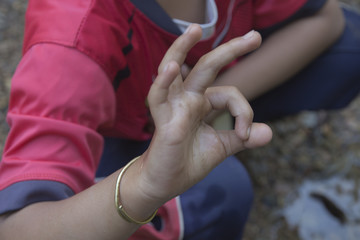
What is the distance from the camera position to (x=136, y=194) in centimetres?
53

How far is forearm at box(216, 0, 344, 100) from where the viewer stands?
1021mm

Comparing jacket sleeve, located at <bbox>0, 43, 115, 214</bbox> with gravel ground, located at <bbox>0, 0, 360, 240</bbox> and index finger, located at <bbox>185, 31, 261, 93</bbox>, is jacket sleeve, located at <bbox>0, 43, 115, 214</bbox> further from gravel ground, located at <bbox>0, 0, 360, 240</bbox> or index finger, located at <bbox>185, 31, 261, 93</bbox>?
gravel ground, located at <bbox>0, 0, 360, 240</bbox>

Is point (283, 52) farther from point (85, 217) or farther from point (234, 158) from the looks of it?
point (85, 217)

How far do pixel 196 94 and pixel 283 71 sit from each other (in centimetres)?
59

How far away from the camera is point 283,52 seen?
1031 millimetres

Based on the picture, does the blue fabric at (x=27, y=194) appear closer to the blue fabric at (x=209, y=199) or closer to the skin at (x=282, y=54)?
the blue fabric at (x=209, y=199)

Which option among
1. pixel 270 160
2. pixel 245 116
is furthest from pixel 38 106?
pixel 270 160

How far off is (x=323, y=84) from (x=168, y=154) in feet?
2.64

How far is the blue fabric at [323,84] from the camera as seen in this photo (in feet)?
3.72

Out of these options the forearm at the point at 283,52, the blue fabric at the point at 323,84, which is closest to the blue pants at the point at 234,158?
the blue fabric at the point at 323,84

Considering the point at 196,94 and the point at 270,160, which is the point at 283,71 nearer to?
the point at 270,160

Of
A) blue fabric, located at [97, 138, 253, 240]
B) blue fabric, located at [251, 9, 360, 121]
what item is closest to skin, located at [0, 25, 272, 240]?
blue fabric, located at [97, 138, 253, 240]

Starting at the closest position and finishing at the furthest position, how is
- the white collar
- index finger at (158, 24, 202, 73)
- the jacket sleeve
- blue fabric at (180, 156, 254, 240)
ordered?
1. index finger at (158, 24, 202, 73)
2. the jacket sleeve
3. the white collar
4. blue fabric at (180, 156, 254, 240)

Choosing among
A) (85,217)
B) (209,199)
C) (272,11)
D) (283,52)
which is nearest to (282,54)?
(283,52)
